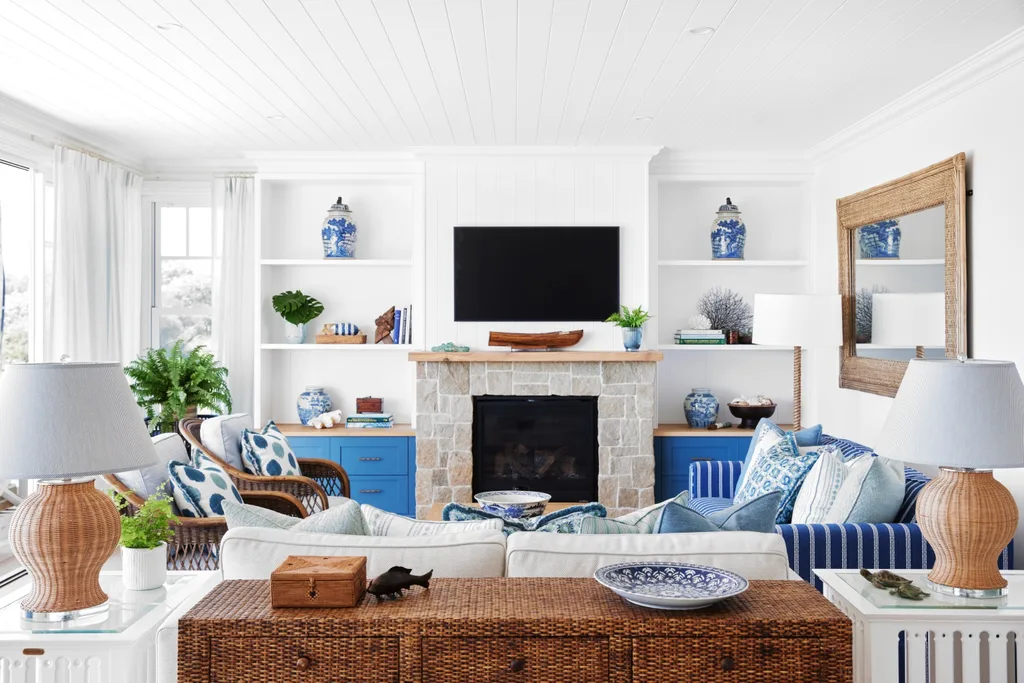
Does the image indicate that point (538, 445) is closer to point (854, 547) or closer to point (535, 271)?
point (535, 271)

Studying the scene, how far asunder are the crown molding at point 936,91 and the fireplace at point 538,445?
7.40 feet

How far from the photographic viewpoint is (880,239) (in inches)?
187

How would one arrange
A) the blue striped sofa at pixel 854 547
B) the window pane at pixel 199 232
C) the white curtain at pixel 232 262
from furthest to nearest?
the window pane at pixel 199 232, the white curtain at pixel 232 262, the blue striped sofa at pixel 854 547

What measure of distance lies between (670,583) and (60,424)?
55.8 inches

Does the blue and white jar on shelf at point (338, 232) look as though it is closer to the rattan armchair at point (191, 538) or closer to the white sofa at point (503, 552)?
the rattan armchair at point (191, 538)

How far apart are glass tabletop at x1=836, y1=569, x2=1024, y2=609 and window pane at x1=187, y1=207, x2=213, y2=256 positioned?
5195 millimetres

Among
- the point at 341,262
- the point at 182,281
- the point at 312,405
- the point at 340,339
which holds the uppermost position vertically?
the point at 341,262

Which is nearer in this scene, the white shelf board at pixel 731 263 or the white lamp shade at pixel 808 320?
the white lamp shade at pixel 808 320

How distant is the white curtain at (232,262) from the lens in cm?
602

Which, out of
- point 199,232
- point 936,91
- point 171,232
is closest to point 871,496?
point 936,91

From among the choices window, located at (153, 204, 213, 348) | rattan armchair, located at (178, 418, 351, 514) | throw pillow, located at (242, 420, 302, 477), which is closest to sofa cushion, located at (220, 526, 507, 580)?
rattan armchair, located at (178, 418, 351, 514)

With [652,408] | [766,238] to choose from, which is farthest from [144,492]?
[766,238]

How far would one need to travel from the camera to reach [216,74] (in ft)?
13.0

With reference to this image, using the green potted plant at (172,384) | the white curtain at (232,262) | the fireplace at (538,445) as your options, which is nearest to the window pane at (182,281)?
the white curtain at (232,262)
